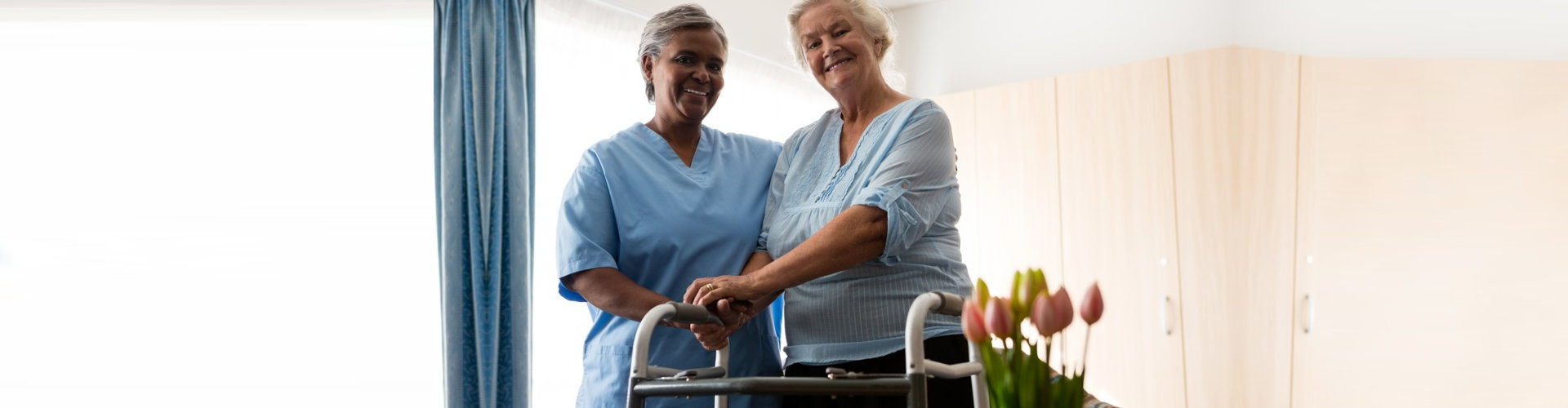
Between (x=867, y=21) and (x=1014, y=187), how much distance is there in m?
2.22

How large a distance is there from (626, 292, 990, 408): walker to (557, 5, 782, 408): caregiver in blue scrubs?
0.26m

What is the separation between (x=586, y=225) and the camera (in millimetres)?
1687

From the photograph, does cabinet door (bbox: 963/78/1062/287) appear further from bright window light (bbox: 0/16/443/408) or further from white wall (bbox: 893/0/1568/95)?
bright window light (bbox: 0/16/443/408)

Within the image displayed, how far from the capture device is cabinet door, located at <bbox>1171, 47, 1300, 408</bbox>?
333cm

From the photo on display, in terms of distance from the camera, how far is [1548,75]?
111 inches

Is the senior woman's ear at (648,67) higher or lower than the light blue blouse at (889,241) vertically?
higher

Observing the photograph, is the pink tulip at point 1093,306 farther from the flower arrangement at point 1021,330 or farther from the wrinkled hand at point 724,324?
the wrinkled hand at point 724,324

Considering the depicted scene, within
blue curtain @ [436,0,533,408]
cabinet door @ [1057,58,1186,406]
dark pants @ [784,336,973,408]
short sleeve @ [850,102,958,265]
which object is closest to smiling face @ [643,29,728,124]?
short sleeve @ [850,102,958,265]

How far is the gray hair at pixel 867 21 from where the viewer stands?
67.9 inches

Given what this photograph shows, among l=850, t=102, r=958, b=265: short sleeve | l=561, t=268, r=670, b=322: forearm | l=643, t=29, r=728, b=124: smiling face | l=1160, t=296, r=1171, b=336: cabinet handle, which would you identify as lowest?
l=1160, t=296, r=1171, b=336: cabinet handle

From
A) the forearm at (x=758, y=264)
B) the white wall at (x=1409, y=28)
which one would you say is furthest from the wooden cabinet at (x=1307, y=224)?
the forearm at (x=758, y=264)

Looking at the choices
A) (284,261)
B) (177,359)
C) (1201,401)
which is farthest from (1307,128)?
(177,359)

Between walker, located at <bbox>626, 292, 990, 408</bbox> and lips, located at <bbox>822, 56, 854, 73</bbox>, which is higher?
lips, located at <bbox>822, 56, 854, 73</bbox>

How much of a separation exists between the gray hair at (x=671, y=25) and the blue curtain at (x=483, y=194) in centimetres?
120
